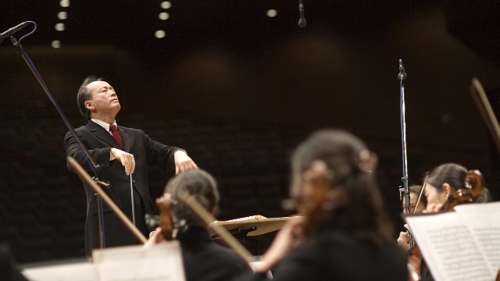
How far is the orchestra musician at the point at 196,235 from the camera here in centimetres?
201

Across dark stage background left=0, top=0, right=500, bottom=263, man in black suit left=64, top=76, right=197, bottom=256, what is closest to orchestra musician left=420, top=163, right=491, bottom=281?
man in black suit left=64, top=76, right=197, bottom=256

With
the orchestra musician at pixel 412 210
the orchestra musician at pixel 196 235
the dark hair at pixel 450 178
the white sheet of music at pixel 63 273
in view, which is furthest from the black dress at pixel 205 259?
the orchestra musician at pixel 412 210

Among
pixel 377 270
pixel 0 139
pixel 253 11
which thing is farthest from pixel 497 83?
pixel 377 270

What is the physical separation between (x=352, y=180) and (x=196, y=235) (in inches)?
→ 27.2

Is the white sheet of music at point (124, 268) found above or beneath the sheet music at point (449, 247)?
above

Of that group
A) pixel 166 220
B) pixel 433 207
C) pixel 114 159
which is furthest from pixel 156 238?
pixel 114 159

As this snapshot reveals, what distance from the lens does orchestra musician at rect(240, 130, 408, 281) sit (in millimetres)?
1439

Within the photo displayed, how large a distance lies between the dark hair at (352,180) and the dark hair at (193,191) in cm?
61

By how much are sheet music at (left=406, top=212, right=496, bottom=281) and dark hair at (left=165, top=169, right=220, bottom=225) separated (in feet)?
1.81

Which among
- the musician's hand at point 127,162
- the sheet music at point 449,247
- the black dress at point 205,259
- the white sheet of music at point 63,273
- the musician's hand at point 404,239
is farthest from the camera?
the musician's hand at point 404,239

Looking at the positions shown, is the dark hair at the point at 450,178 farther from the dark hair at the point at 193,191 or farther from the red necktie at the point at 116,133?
the red necktie at the point at 116,133

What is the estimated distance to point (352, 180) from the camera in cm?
150

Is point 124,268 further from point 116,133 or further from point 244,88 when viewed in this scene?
point 244,88

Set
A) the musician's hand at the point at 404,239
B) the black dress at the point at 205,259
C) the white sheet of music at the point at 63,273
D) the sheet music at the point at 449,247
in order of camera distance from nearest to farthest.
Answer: the white sheet of music at the point at 63,273 → the black dress at the point at 205,259 → the sheet music at the point at 449,247 → the musician's hand at the point at 404,239
